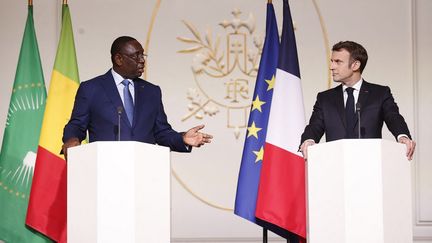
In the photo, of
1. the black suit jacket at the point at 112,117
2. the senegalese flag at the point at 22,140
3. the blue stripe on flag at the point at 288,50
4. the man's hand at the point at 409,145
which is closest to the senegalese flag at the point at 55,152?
the senegalese flag at the point at 22,140

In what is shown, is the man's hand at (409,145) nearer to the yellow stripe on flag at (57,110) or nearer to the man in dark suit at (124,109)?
the man in dark suit at (124,109)

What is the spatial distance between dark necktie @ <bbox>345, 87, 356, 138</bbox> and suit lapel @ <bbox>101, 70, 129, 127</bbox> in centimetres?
123

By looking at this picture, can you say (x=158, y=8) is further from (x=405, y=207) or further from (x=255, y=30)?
(x=405, y=207)

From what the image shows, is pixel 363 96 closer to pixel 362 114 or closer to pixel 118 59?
pixel 362 114

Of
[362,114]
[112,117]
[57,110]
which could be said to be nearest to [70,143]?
[112,117]

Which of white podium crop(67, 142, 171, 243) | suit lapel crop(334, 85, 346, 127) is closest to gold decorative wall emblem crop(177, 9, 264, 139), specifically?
suit lapel crop(334, 85, 346, 127)

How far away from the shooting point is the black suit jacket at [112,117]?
534cm

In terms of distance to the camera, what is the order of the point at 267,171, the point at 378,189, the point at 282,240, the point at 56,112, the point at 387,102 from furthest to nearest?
the point at 282,240
the point at 56,112
the point at 267,171
the point at 387,102
the point at 378,189

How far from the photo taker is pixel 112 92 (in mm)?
5406

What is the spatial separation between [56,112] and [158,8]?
1.27 m

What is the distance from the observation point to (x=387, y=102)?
535cm

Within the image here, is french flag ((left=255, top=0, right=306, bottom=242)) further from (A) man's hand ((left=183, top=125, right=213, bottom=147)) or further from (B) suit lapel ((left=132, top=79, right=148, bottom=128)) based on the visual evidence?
(B) suit lapel ((left=132, top=79, right=148, bottom=128))

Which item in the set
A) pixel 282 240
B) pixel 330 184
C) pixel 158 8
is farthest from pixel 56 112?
pixel 330 184

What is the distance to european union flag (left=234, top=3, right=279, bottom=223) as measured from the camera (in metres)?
6.11
